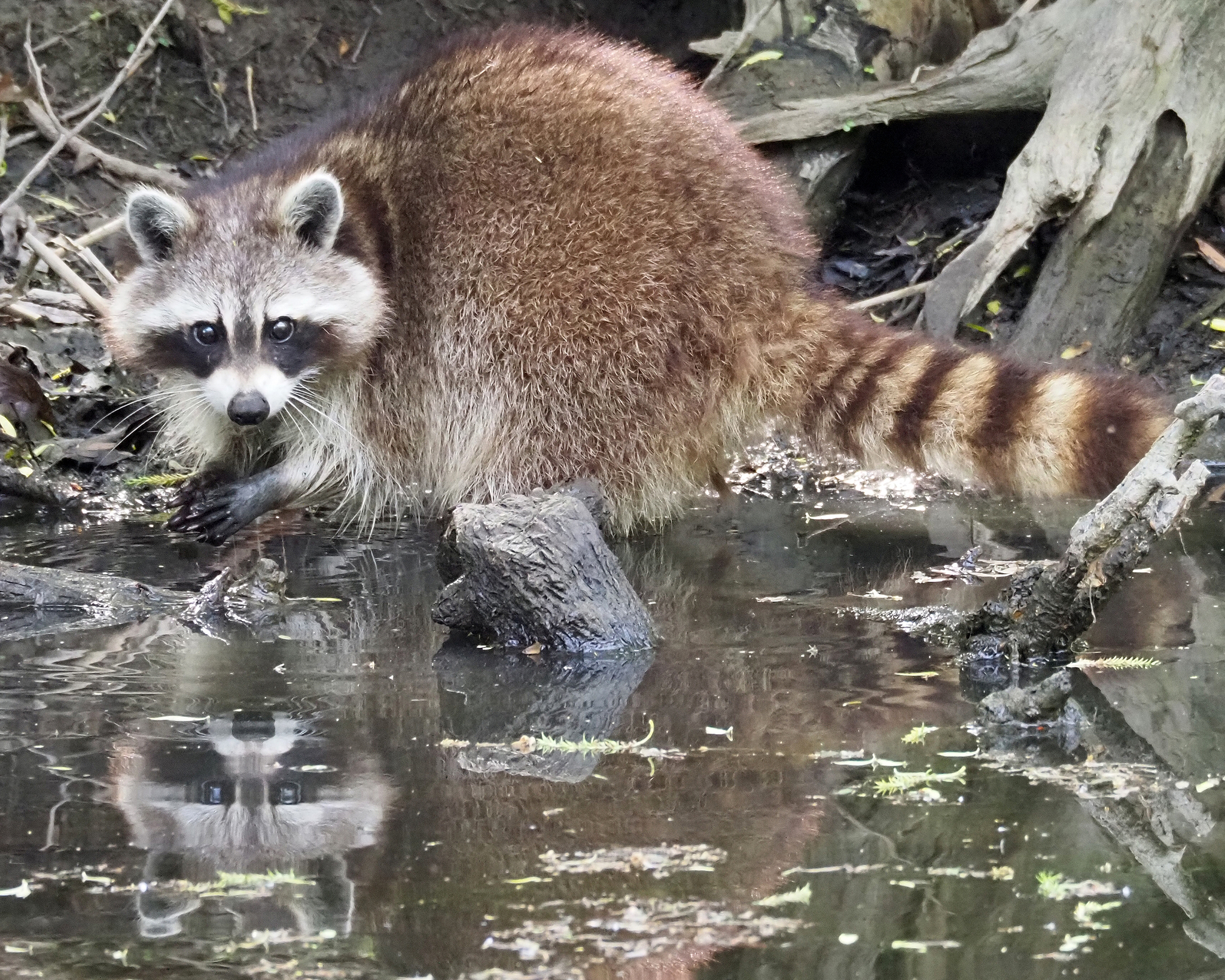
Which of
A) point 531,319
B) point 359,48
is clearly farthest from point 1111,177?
point 359,48

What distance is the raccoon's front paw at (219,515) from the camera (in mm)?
4184

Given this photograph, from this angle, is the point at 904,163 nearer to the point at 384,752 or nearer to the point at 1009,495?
the point at 1009,495

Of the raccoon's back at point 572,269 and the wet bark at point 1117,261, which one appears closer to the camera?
the raccoon's back at point 572,269

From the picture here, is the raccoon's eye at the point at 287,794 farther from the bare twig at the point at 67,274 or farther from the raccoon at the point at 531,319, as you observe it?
the bare twig at the point at 67,274

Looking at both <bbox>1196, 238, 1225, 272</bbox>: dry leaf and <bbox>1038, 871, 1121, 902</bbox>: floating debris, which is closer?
<bbox>1038, 871, 1121, 902</bbox>: floating debris

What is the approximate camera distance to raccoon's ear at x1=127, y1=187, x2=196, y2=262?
4.12 meters

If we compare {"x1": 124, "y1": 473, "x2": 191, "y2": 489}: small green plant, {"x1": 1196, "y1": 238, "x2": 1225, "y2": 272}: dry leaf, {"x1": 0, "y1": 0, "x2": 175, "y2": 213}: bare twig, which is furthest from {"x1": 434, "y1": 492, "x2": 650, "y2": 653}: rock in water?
{"x1": 1196, "y1": 238, "x2": 1225, "y2": 272}: dry leaf

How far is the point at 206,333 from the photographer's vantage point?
13.7 feet

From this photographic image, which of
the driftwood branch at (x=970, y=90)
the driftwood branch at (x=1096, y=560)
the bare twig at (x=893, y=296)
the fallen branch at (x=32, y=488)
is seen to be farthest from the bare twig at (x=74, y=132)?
the driftwood branch at (x=1096, y=560)

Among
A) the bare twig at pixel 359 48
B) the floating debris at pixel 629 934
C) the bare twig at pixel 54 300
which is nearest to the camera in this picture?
the floating debris at pixel 629 934

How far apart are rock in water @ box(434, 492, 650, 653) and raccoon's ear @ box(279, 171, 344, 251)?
134cm

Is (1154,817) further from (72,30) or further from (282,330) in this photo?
(72,30)

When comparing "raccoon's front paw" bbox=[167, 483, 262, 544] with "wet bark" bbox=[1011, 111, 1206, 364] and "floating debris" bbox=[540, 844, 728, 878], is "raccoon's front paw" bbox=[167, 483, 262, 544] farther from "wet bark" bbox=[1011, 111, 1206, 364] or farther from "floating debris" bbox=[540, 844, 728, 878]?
"wet bark" bbox=[1011, 111, 1206, 364]

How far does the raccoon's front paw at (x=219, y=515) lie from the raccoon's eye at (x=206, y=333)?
416 mm
